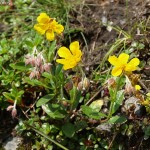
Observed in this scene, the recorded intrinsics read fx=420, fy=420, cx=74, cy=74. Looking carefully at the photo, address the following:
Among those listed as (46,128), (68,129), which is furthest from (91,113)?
(46,128)

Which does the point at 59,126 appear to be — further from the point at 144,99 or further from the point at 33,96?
the point at 144,99

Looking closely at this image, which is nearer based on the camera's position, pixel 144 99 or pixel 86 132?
pixel 144 99

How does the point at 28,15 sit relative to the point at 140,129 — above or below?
above

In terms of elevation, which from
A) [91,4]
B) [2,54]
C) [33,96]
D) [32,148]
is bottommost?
[32,148]

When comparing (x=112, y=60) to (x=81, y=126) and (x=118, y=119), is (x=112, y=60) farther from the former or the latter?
(x=81, y=126)

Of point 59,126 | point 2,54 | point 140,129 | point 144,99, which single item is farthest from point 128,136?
point 2,54

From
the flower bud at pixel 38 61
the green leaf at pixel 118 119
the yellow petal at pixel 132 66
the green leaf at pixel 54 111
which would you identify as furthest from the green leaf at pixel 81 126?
the yellow petal at pixel 132 66

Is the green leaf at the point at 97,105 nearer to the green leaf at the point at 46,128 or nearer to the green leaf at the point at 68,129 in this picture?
the green leaf at the point at 68,129
